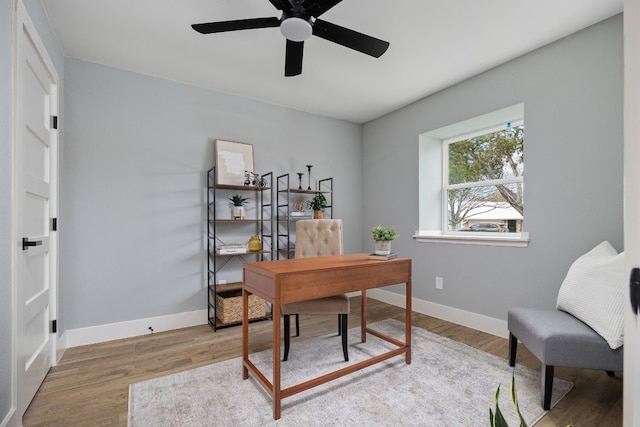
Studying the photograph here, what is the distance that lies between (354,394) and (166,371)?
1.37 metres

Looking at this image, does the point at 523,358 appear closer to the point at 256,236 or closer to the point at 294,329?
the point at 294,329

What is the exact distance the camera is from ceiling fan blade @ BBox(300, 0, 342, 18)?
1.63 meters

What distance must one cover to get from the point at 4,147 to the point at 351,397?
227 cm

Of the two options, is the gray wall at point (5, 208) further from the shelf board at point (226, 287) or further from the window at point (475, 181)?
the window at point (475, 181)

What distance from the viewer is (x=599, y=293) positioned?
181 centimetres

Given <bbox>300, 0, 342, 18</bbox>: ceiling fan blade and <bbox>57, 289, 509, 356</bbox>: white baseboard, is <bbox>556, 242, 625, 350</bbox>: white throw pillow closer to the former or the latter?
<bbox>57, 289, 509, 356</bbox>: white baseboard

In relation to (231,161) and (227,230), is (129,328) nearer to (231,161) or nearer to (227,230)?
(227,230)

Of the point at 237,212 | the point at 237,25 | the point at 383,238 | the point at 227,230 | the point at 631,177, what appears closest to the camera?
the point at 631,177

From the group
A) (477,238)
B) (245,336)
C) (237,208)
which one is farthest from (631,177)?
(237,208)

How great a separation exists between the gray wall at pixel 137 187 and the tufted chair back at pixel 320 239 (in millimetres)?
1178

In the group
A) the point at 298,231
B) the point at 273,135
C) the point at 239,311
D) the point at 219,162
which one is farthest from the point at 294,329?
the point at 273,135

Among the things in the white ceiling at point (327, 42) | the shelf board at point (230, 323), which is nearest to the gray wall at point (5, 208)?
the white ceiling at point (327, 42)

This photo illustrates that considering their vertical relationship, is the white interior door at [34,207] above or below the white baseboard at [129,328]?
above

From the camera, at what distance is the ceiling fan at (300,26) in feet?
5.49
